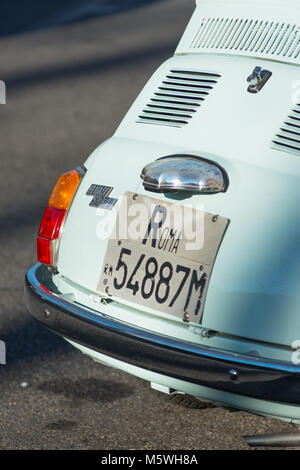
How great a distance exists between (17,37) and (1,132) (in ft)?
13.2

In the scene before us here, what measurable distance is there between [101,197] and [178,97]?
53cm

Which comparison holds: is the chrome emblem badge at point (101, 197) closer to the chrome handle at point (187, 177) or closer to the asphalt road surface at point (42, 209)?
the chrome handle at point (187, 177)

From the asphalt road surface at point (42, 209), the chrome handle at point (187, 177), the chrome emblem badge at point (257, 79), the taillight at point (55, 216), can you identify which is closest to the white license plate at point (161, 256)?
the chrome handle at point (187, 177)

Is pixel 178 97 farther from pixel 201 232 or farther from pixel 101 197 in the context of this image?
pixel 201 232

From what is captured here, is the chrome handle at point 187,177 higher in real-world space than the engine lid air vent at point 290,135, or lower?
lower

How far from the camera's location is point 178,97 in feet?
9.90

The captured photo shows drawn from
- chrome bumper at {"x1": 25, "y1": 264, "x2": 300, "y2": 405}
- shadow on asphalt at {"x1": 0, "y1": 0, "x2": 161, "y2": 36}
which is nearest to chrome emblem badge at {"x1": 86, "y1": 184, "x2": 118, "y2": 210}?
chrome bumper at {"x1": 25, "y1": 264, "x2": 300, "y2": 405}

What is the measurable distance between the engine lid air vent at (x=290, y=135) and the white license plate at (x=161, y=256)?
0.36 m

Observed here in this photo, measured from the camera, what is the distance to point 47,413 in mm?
3385

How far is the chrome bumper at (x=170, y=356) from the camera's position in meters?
2.42

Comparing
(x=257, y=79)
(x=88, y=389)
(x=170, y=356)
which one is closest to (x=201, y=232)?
(x=170, y=356)

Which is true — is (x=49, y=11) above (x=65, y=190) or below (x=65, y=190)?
above

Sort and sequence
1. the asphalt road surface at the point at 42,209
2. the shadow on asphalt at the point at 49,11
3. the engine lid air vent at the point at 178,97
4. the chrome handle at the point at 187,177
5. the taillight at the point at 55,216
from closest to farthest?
the chrome handle at the point at 187,177 → the engine lid air vent at the point at 178,97 → the taillight at the point at 55,216 → the asphalt road surface at the point at 42,209 → the shadow on asphalt at the point at 49,11
